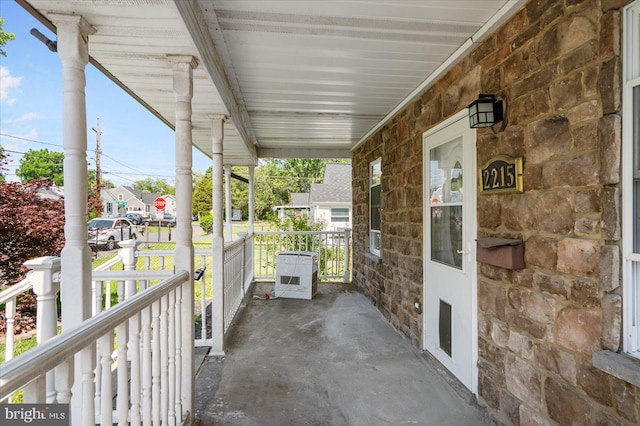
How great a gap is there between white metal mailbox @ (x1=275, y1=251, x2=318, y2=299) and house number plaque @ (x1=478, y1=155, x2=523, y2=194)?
3.54 meters

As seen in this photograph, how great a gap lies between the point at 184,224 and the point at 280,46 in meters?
1.40

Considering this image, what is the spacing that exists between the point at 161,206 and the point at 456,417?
16.9 meters

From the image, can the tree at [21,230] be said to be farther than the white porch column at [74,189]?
Yes

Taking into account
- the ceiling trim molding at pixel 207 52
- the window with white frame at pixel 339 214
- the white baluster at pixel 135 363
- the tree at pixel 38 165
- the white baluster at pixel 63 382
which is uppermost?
the tree at pixel 38 165

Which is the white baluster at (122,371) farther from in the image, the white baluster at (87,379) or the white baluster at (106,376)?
the white baluster at (87,379)

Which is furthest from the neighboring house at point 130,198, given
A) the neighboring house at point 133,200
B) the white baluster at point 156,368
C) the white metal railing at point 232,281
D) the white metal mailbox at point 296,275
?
the white baluster at point 156,368

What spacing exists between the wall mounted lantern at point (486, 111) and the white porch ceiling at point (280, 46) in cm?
43

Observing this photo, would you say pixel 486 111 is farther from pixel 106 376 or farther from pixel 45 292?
pixel 45 292

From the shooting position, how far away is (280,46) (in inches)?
96.5

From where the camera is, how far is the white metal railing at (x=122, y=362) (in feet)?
2.70

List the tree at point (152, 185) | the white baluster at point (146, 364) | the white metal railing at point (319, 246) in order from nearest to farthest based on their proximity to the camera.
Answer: the white baluster at point (146, 364), the white metal railing at point (319, 246), the tree at point (152, 185)

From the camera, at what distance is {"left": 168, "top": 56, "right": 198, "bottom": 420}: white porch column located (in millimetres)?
2131

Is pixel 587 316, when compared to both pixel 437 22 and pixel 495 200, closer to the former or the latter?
pixel 495 200

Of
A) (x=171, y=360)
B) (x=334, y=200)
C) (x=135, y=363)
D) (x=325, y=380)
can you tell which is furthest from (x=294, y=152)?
(x=334, y=200)
